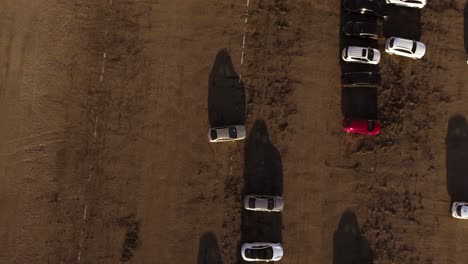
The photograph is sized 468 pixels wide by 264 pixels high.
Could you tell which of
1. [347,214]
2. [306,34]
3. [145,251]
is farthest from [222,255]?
[306,34]

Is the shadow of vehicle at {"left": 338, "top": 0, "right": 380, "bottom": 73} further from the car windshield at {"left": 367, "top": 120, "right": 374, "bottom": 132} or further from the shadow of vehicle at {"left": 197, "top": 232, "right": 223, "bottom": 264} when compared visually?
the shadow of vehicle at {"left": 197, "top": 232, "right": 223, "bottom": 264}

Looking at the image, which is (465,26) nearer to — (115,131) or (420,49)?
(420,49)

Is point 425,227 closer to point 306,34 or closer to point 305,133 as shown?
point 305,133

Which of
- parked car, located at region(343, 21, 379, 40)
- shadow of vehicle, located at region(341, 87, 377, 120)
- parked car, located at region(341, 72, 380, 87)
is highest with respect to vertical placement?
parked car, located at region(343, 21, 379, 40)

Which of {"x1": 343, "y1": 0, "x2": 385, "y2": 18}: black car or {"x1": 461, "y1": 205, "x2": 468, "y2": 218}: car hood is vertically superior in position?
{"x1": 343, "y1": 0, "x2": 385, "y2": 18}: black car

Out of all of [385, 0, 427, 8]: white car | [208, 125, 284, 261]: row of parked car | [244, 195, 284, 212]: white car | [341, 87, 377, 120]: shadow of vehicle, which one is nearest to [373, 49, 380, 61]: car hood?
[341, 87, 377, 120]: shadow of vehicle

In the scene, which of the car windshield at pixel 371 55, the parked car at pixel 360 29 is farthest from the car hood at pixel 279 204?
the parked car at pixel 360 29

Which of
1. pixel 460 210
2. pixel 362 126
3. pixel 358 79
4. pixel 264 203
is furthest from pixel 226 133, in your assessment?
pixel 460 210
